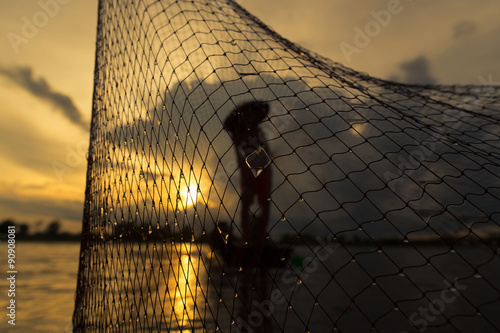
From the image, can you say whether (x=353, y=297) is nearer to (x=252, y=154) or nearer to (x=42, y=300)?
(x=252, y=154)

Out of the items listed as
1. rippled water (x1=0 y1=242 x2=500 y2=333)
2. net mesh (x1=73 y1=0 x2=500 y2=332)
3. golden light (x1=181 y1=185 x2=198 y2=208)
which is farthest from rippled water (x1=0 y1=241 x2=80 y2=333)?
golden light (x1=181 y1=185 x2=198 y2=208)

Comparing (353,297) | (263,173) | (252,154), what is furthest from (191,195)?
(353,297)

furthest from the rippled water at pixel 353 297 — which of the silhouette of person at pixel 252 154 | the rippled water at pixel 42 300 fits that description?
the silhouette of person at pixel 252 154

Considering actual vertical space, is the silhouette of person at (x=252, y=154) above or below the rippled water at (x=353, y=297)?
above

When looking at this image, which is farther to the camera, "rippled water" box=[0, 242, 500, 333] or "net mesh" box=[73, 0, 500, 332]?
"net mesh" box=[73, 0, 500, 332]

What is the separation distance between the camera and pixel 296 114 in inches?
85.4

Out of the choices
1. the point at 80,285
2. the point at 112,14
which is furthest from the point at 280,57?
the point at 80,285

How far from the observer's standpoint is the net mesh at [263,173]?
1.83 m

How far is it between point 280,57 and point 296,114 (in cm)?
34

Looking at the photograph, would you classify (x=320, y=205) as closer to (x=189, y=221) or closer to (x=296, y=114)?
(x=296, y=114)

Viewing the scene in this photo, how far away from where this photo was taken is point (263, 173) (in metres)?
2.24

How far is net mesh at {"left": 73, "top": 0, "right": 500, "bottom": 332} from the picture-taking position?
1.83m

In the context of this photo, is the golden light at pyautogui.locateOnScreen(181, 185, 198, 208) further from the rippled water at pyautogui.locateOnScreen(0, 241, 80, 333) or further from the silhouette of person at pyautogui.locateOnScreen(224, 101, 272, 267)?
the rippled water at pyautogui.locateOnScreen(0, 241, 80, 333)

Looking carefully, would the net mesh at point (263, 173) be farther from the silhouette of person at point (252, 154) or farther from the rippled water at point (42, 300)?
the rippled water at point (42, 300)
